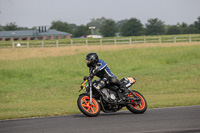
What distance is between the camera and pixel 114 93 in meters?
10.8

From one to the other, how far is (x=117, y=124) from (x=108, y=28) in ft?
175

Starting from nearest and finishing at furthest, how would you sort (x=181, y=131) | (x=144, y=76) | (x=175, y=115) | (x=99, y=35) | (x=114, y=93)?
(x=181, y=131), (x=175, y=115), (x=114, y=93), (x=144, y=76), (x=99, y=35)

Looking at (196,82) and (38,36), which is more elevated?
(38,36)

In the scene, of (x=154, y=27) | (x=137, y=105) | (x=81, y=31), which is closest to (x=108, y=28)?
(x=81, y=31)

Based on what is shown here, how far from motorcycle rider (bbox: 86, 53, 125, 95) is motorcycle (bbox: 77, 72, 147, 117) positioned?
5.7 inches

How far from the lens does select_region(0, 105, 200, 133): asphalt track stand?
26.6 feet

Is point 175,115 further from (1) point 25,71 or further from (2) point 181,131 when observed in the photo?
(1) point 25,71

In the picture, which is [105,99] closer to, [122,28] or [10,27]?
[122,28]

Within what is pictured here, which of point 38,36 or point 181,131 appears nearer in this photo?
point 181,131

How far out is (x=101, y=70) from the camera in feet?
34.9

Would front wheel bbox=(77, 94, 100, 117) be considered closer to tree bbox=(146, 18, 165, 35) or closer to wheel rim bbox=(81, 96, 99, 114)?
wheel rim bbox=(81, 96, 99, 114)

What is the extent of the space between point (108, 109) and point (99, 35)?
2116 inches

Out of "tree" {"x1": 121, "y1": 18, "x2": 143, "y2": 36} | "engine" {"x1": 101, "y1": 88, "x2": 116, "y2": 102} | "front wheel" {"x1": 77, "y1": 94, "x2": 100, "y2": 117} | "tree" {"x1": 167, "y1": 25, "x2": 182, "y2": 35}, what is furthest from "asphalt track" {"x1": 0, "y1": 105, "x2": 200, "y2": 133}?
"tree" {"x1": 167, "y1": 25, "x2": 182, "y2": 35}

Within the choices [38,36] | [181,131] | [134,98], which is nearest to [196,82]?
[134,98]
